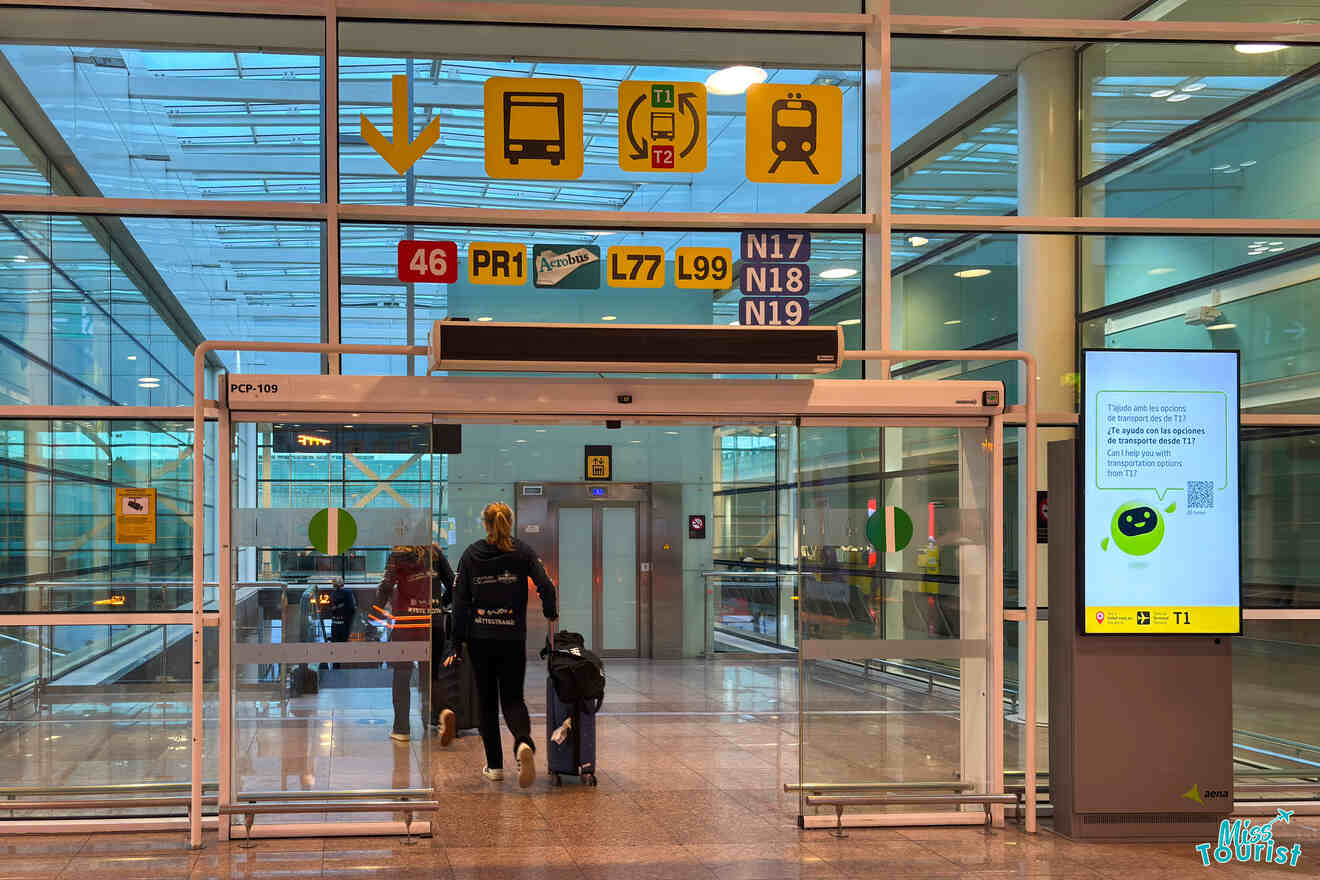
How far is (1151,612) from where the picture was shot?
21.2 feet

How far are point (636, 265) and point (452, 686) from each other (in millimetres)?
3522

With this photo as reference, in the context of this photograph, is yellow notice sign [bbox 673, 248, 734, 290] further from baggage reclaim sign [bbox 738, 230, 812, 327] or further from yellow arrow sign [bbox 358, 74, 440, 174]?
yellow arrow sign [bbox 358, 74, 440, 174]

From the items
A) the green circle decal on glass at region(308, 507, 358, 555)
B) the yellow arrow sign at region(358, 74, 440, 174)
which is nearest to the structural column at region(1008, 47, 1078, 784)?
the yellow arrow sign at region(358, 74, 440, 174)

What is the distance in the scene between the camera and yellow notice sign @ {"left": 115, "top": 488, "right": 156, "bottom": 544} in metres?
7.21

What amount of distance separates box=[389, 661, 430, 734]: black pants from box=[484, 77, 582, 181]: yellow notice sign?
3.14 meters

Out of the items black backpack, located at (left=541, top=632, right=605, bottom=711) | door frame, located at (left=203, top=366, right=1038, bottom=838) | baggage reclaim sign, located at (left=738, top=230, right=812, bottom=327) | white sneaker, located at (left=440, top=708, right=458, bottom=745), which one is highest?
baggage reclaim sign, located at (left=738, top=230, right=812, bottom=327)

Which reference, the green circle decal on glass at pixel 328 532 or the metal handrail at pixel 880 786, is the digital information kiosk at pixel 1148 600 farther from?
the green circle decal on glass at pixel 328 532

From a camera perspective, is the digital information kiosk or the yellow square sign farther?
the yellow square sign

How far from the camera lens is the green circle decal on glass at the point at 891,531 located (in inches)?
274

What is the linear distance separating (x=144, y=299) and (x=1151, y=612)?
5.92 meters

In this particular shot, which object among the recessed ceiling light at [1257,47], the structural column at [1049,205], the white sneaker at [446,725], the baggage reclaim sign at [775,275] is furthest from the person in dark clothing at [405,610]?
the recessed ceiling light at [1257,47]

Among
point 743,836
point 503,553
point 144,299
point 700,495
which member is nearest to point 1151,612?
point 743,836

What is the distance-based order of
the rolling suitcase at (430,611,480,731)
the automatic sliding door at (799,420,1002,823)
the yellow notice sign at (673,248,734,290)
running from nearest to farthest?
the automatic sliding door at (799,420,1002,823), the yellow notice sign at (673,248,734,290), the rolling suitcase at (430,611,480,731)

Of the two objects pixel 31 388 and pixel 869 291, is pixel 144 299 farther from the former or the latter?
pixel 869 291
